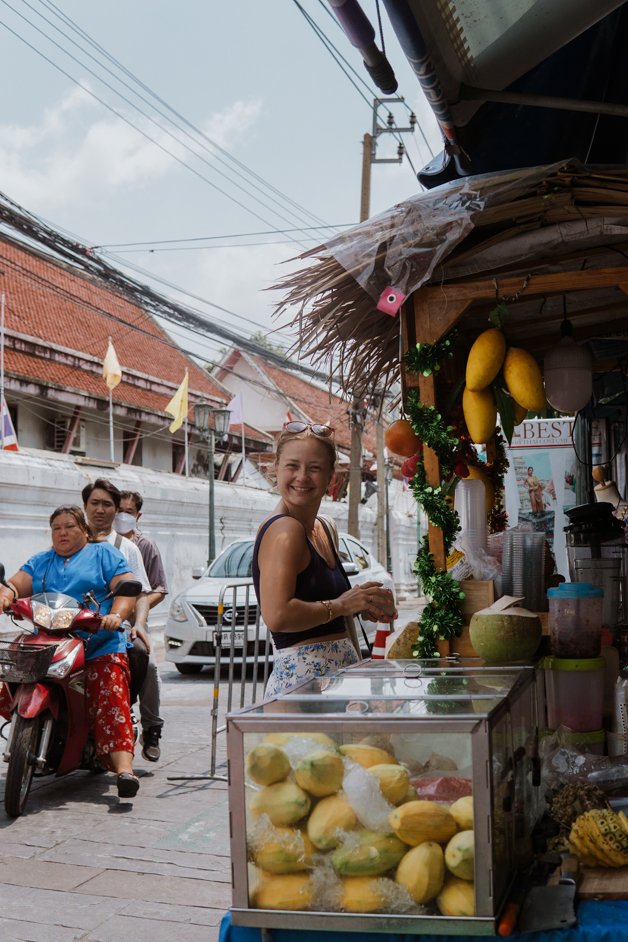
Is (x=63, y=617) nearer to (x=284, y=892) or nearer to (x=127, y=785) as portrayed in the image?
(x=127, y=785)

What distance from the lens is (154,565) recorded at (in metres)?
7.45

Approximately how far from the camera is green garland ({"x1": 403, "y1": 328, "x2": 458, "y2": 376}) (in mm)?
3391

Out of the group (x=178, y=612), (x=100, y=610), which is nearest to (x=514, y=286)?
(x=100, y=610)

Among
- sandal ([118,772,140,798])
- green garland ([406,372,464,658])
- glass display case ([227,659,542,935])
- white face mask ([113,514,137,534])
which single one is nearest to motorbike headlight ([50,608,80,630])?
sandal ([118,772,140,798])

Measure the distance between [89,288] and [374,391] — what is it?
23984 millimetres

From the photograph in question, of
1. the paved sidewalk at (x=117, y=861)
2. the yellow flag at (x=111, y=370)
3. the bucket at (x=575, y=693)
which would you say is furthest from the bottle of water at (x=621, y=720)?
the yellow flag at (x=111, y=370)

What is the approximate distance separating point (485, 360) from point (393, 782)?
202 cm

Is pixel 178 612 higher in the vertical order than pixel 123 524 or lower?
lower

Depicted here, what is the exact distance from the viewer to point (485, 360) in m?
3.50

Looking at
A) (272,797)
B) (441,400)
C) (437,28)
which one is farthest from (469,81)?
(272,797)

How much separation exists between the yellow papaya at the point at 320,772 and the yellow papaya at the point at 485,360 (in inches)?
78.1

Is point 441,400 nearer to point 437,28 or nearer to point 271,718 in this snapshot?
point 437,28

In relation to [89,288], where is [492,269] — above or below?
below

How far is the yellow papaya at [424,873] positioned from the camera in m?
1.75
